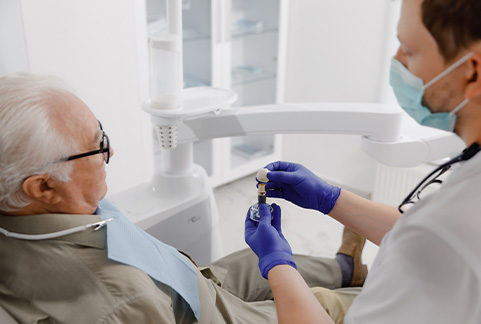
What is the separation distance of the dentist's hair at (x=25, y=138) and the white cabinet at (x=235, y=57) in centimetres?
160

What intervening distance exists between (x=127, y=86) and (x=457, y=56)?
1.93 metres

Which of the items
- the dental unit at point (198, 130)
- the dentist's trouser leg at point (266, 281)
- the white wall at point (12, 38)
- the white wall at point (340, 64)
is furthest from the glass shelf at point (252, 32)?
the dentist's trouser leg at point (266, 281)

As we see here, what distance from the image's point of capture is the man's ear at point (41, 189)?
3.32 ft

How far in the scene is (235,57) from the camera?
327 cm

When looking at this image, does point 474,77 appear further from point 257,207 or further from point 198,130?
point 198,130

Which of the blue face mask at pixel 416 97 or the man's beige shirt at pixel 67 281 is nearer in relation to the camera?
the blue face mask at pixel 416 97

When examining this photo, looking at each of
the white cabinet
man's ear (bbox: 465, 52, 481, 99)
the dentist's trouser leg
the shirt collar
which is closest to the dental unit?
the dentist's trouser leg

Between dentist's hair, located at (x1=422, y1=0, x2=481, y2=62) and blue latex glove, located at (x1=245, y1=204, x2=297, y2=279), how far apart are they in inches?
22.0

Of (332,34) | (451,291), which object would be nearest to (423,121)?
(451,291)

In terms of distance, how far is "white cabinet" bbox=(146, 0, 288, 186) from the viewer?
2.72 meters

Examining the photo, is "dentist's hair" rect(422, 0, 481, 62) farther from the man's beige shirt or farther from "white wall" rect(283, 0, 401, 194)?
"white wall" rect(283, 0, 401, 194)

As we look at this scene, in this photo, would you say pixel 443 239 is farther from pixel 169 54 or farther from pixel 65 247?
pixel 169 54

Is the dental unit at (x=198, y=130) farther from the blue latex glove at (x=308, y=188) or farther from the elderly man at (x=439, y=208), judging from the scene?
the elderly man at (x=439, y=208)

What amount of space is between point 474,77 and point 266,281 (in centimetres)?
103
